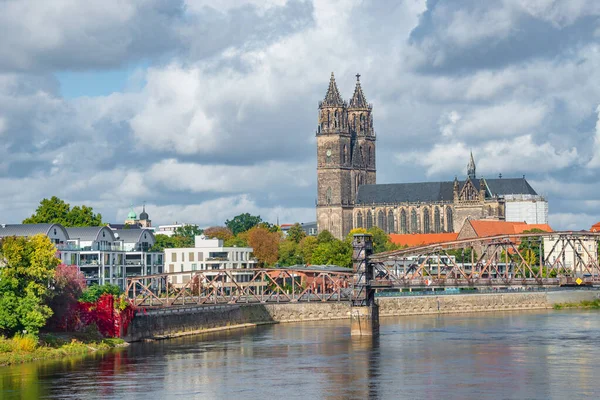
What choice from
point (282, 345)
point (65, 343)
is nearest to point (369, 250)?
point (282, 345)

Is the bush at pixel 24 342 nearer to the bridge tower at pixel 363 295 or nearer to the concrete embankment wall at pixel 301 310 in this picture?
the concrete embankment wall at pixel 301 310

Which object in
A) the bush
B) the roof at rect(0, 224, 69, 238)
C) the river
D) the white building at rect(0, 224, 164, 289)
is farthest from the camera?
the white building at rect(0, 224, 164, 289)

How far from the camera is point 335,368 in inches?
3108

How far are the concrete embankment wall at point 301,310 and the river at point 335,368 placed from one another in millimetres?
2793

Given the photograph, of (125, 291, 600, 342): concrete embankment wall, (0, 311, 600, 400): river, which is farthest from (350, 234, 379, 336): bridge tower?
(125, 291, 600, 342): concrete embankment wall

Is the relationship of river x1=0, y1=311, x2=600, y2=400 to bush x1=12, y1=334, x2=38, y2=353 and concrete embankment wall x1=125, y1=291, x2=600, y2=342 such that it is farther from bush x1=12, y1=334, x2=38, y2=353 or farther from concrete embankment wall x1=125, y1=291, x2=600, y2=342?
concrete embankment wall x1=125, y1=291, x2=600, y2=342

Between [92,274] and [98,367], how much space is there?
186 ft

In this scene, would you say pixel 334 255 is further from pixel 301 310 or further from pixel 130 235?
pixel 301 310

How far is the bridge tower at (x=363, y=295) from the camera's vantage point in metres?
101

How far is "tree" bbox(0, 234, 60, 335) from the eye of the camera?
3302 inches

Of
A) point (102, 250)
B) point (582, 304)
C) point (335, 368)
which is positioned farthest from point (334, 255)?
point (335, 368)

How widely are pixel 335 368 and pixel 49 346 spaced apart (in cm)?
2171

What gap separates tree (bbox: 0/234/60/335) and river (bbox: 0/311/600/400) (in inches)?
153

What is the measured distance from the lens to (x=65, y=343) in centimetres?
8919
